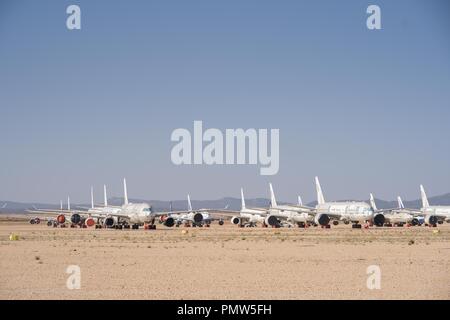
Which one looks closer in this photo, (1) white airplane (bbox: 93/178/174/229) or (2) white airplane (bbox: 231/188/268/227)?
(1) white airplane (bbox: 93/178/174/229)

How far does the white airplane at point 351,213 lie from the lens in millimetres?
90375

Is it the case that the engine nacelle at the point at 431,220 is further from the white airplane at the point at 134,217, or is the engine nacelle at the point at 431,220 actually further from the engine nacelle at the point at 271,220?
the white airplane at the point at 134,217

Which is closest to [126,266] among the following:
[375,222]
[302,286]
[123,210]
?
[302,286]

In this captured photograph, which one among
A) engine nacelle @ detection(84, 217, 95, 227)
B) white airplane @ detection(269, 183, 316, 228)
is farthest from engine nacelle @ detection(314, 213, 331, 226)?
engine nacelle @ detection(84, 217, 95, 227)

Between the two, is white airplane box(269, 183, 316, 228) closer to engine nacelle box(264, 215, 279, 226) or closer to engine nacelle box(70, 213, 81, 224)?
engine nacelle box(264, 215, 279, 226)

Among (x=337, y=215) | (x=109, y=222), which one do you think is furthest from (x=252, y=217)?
(x=109, y=222)

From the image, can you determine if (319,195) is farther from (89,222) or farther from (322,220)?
(89,222)

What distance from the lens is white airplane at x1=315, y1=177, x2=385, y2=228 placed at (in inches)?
3558

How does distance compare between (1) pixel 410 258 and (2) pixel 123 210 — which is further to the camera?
(2) pixel 123 210

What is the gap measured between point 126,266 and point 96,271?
8.97 feet
